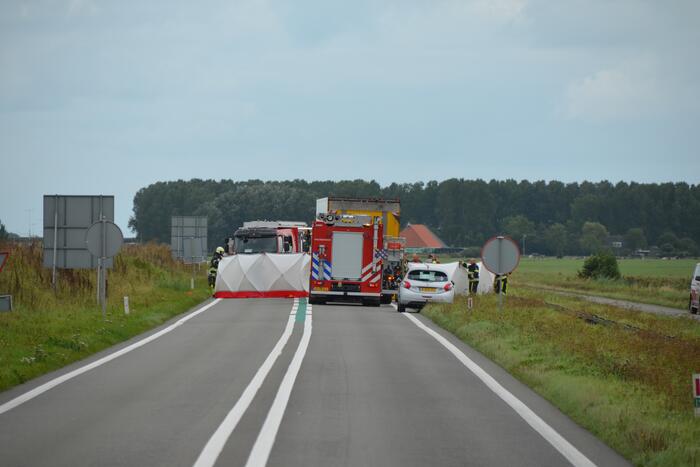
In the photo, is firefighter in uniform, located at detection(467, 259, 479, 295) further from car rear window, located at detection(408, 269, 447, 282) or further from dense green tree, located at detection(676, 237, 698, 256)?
dense green tree, located at detection(676, 237, 698, 256)

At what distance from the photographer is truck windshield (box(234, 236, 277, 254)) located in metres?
45.2

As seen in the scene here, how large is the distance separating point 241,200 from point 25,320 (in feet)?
464

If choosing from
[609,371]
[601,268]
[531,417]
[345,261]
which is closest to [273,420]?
[531,417]

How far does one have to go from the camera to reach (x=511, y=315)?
27016 mm

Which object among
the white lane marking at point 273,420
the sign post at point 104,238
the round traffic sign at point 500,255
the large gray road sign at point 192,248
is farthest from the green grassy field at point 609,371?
the large gray road sign at point 192,248

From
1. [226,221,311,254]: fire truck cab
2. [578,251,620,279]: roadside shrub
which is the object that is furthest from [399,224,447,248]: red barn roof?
[226,221,311,254]: fire truck cab

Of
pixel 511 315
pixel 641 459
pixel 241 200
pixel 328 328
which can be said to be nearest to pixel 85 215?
pixel 328 328

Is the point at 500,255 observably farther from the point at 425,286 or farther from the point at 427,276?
the point at 427,276

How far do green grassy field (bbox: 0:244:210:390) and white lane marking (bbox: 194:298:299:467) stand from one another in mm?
3076

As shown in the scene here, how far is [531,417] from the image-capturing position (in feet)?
40.5

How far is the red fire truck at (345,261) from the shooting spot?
3775 cm

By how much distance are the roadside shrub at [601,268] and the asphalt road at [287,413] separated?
52.0 meters

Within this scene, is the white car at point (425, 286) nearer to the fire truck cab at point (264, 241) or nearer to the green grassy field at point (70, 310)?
the green grassy field at point (70, 310)

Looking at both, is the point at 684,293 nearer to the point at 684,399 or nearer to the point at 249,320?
the point at 249,320
